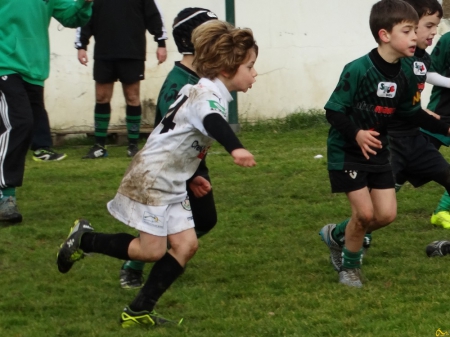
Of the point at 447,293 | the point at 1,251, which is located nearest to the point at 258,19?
the point at 1,251

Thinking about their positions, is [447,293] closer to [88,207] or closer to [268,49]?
[88,207]

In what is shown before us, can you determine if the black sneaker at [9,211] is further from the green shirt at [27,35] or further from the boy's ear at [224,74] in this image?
the boy's ear at [224,74]

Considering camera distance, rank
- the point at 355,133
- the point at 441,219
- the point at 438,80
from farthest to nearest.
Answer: the point at 441,219, the point at 438,80, the point at 355,133

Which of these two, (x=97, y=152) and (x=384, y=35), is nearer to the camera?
(x=384, y=35)

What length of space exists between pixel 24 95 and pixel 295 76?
18.6 ft

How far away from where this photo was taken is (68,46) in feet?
36.5

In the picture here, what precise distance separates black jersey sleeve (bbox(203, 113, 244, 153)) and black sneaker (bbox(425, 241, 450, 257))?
6.87ft

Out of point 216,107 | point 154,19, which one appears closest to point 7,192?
point 216,107

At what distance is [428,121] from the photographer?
5359mm

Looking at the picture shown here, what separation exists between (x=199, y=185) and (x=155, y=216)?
487mm

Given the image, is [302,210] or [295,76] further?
[295,76]

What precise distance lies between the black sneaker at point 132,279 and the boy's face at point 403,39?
1.83 meters

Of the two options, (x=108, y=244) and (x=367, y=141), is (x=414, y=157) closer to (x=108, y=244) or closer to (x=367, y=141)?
(x=367, y=141)

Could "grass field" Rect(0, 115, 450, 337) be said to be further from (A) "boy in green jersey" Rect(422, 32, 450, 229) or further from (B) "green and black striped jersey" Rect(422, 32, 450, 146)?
(B) "green and black striped jersey" Rect(422, 32, 450, 146)
